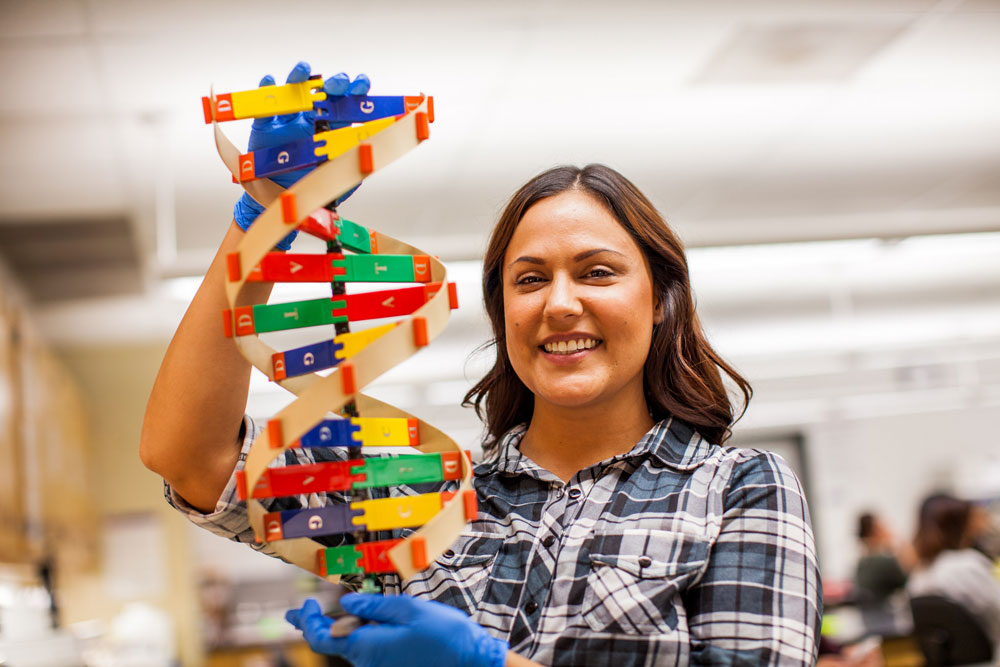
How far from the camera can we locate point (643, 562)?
1.28m

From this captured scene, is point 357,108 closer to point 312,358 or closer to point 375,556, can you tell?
point 312,358

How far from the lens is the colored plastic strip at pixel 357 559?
3.38ft

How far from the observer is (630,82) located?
142 inches

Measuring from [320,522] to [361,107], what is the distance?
1.51ft

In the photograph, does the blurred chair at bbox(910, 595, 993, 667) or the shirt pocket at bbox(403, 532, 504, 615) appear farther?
the blurred chair at bbox(910, 595, 993, 667)

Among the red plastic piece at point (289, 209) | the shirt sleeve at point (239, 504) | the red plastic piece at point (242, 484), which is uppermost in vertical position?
the red plastic piece at point (289, 209)

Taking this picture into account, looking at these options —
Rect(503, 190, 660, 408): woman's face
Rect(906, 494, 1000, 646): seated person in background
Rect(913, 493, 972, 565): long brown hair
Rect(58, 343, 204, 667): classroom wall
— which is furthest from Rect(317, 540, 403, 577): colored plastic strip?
Rect(58, 343, 204, 667): classroom wall

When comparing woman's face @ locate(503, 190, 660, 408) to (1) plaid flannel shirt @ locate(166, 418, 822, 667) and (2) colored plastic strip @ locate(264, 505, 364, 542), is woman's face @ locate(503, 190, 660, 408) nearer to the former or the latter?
(1) plaid flannel shirt @ locate(166, 418, 822, 667)

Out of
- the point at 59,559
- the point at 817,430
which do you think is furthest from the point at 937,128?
the point at 817,430

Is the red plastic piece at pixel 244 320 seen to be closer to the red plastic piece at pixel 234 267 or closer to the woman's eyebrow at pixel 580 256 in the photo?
the red plastic piece at pixel 234 267

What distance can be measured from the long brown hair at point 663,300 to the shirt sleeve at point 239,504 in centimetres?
46

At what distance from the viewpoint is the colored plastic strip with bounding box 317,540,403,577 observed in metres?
1.03

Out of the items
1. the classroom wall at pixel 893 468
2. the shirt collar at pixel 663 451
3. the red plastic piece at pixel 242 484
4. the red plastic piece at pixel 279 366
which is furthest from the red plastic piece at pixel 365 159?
the classroom wall at pixel 893 468

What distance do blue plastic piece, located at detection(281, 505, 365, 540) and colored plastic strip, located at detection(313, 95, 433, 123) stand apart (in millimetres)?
431
